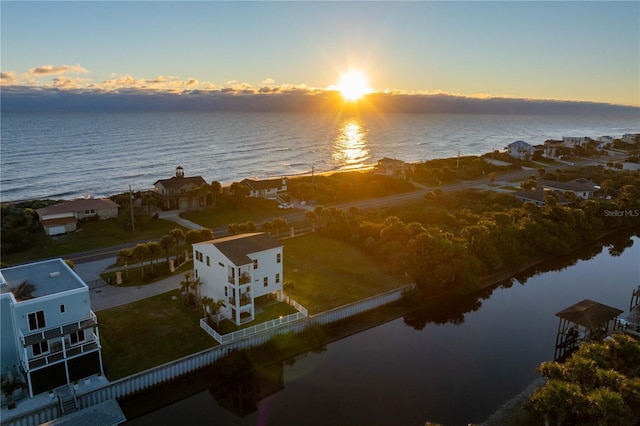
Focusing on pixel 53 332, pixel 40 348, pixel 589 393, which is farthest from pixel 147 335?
pixel 589 393

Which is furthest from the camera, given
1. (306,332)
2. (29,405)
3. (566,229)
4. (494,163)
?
(494,163)

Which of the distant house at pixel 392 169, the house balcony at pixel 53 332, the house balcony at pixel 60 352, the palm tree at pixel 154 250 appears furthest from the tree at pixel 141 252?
the distant house at pixel 392 169

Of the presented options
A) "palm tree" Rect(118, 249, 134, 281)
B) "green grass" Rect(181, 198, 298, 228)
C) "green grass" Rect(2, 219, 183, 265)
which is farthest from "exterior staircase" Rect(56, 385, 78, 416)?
"green grass" Rect(181, 198, 298, 228)

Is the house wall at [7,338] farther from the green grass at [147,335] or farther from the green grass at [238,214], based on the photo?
the green grass at [238,214]

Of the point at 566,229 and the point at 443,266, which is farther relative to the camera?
the point at 566,229

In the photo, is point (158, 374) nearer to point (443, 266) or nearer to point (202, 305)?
point (202, 305)

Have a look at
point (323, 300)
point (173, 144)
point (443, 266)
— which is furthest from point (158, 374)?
point (173, 144)

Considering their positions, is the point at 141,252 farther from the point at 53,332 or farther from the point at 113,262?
the point at 53,332
